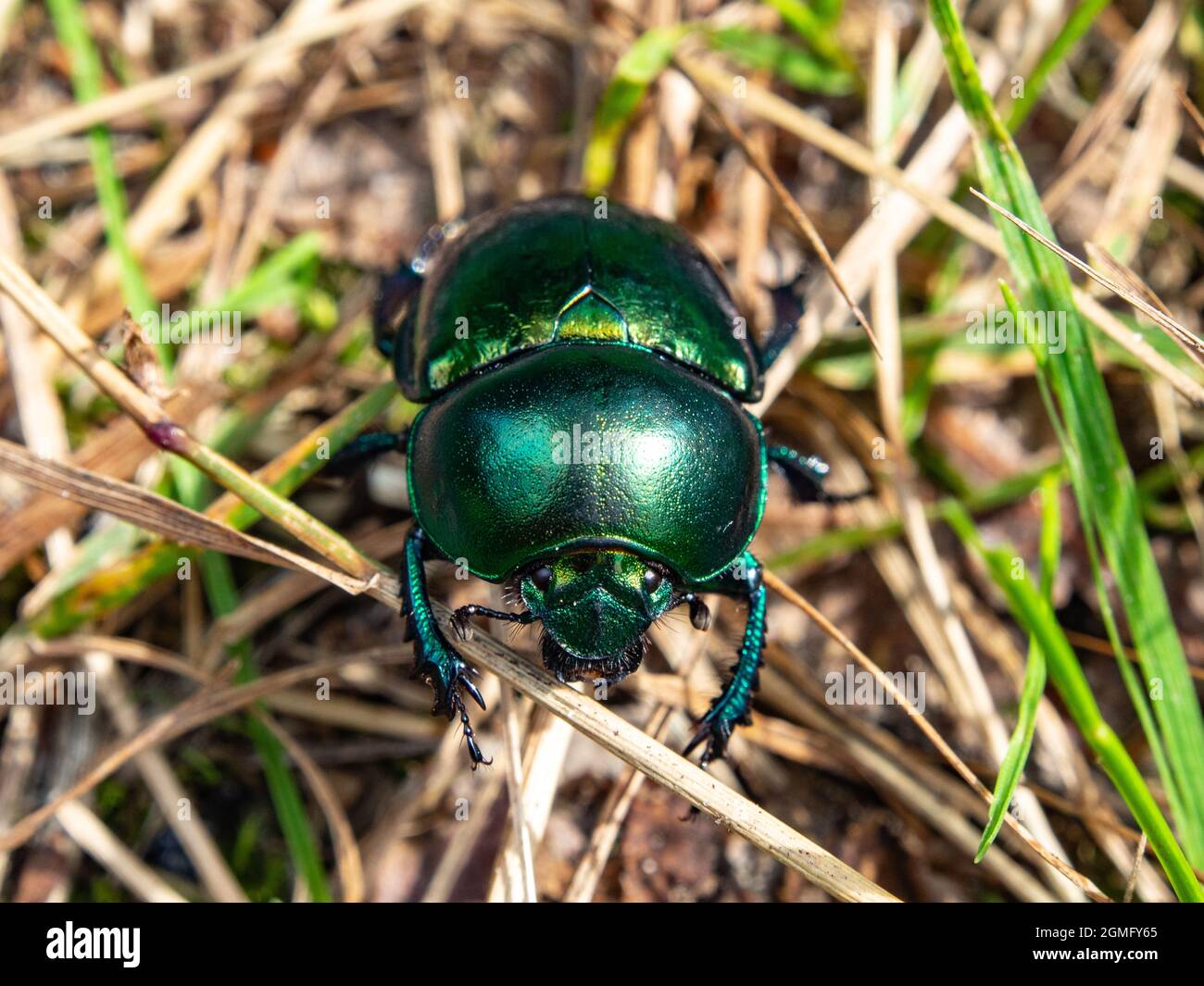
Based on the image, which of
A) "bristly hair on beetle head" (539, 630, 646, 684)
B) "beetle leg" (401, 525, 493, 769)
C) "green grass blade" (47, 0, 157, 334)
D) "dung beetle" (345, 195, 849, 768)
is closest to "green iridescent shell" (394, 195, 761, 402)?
"dung beetle" (345, 195, 849, 768)

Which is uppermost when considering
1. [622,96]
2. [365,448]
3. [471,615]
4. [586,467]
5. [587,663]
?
[622,96]

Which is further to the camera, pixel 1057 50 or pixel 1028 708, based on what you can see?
pixel 1057 50

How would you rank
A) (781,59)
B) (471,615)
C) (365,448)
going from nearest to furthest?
(471,615) < (365,448) < (781,59)

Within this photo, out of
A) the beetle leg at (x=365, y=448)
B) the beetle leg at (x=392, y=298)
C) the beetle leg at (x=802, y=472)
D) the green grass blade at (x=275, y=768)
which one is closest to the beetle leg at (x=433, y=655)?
the beetle leg at (x=365, y=448)

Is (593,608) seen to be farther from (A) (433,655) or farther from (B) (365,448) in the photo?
(B) (365,448)

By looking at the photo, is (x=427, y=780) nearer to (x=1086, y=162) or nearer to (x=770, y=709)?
(x=770, y=709)

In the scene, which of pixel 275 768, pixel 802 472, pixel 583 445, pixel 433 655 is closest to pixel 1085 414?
pixel 802 472
